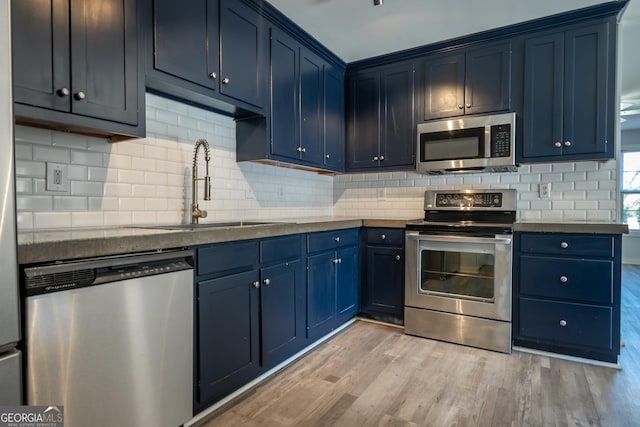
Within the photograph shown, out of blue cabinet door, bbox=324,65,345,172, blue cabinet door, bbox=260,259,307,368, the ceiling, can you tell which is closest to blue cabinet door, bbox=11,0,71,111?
blue cabinet door, bbox=260,259,307,368

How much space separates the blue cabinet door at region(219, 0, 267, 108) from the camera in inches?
85.1

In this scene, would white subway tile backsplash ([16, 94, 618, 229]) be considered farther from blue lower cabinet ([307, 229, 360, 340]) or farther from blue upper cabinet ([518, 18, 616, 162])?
blue lower cabinet ([307, 229, 360, 340])

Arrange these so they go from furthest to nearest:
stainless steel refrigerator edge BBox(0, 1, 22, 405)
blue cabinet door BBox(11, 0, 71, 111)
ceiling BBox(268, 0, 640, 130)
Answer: ceiling BBox(268, 0, 640, 130) → blue cabinet door BBox(11, 0, 71, 111) → stainless steel refrigerator edge BBox(0, 1, 22, 405)

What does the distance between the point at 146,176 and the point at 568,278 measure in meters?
2.83

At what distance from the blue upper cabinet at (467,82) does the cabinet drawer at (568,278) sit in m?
1.29

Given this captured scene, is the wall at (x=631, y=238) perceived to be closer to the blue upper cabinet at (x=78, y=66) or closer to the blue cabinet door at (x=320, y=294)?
the blue cabinet door at (x=320, y=294)

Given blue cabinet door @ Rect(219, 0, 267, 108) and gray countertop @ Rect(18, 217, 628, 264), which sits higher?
blue cabinet door @ Rect(219, 0, 267, 108)

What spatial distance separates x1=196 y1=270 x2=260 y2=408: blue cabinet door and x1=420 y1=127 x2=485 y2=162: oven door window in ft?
6.47

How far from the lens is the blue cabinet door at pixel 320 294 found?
2.50 m

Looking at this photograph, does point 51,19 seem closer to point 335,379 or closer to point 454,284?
point 335,379

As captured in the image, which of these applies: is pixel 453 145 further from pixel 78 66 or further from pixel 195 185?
pixel 78 66

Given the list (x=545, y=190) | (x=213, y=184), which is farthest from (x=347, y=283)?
(x=545, y=190)

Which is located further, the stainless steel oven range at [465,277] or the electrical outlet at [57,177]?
the stainless steel oven range at [465,277]

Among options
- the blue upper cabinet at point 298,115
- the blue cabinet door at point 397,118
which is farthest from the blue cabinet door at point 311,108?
the blue cabinet door at point 397,118
